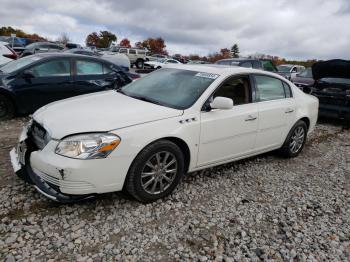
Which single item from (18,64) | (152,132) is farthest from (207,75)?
(18,64)

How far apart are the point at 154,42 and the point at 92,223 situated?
244 ft

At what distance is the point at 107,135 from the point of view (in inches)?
115

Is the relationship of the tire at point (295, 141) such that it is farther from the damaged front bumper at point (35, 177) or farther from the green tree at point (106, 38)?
the green tree at point (106, 38)

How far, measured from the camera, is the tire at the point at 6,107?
19.7ft

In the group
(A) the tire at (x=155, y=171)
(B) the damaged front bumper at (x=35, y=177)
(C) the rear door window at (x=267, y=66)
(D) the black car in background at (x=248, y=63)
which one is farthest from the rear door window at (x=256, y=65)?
(B) the damaged front bumper at (x=35, y=177)

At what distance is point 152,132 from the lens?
3.14 m

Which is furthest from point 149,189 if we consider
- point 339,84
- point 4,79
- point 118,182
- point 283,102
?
point 339,84

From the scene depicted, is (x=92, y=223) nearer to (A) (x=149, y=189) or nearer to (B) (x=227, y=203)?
(A) (x=149, y=189)

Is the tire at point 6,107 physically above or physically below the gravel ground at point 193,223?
above

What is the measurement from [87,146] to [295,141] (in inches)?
144

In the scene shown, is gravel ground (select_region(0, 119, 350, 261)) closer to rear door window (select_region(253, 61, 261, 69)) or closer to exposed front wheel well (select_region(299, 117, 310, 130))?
exposed front wheel well (select_region(299, 117, 310, 130))

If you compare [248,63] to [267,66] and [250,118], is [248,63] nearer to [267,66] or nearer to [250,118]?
[267,66]

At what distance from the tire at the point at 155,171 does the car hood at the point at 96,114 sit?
32cm

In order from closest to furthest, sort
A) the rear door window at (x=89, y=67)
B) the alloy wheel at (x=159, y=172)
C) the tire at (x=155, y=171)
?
the tire at (x=155, y=171) < the alloy wheel at (x=159, y=172) < the rear door window at (x=89, y=67)
